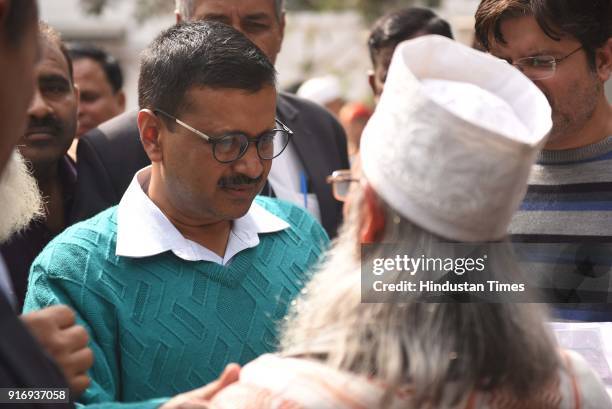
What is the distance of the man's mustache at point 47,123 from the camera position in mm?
3476

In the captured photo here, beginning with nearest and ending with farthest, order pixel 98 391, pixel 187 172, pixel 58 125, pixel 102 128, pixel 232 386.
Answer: pixel 232 386 < pixel 98 391 < pixel 187 172 < pixel 102 128 < pixel 58 125

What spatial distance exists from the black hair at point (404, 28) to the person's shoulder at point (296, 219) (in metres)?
1.78

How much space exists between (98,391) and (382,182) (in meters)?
0.93

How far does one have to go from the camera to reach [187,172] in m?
2.44

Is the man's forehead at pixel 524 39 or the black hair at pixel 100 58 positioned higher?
the man's forehead at pixel 524 39

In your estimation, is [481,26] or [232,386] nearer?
[232,386]

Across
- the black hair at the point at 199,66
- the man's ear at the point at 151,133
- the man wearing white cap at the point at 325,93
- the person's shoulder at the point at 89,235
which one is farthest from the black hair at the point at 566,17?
the man wearing white cap at the point at 325,93

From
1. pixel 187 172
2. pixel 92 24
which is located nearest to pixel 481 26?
pixel 187 172

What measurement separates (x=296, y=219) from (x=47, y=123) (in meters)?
1.27

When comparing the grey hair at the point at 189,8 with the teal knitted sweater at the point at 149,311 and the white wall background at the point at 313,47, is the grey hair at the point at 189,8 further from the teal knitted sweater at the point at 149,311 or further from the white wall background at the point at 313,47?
the white wall background at the point at 313,47

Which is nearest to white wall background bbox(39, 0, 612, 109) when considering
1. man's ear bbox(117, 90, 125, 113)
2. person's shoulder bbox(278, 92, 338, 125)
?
man's ear bbox(117, 90, 125, 113)

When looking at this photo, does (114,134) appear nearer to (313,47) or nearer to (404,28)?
(404,28)

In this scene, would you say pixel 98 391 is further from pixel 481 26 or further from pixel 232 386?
pixel 481 26

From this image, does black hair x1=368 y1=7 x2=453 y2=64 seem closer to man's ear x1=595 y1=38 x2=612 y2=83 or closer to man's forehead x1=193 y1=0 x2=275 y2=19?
man's forehead x1=193 y1=0 x2=275 y2=19
